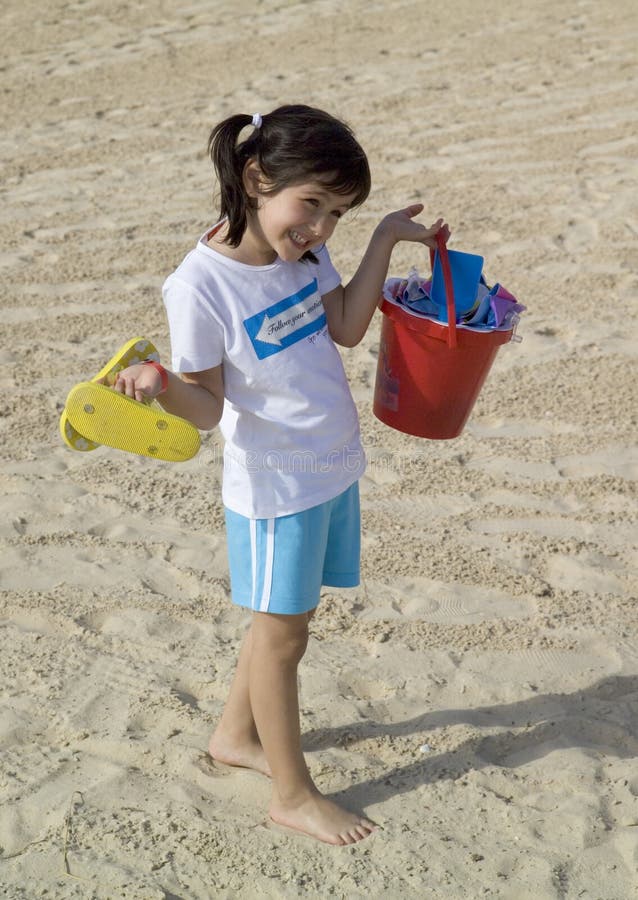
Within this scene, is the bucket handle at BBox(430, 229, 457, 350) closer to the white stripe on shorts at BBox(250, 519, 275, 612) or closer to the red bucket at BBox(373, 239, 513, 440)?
the red bucket at BBox(373, 239, 513, 440)

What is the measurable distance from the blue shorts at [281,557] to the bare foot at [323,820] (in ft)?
1.47

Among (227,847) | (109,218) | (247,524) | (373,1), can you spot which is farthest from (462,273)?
(373,1)

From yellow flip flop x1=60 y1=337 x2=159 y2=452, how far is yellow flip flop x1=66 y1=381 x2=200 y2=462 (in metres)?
0.03

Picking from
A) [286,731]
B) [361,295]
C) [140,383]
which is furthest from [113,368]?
[286,731]

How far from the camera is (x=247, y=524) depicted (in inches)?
86.0

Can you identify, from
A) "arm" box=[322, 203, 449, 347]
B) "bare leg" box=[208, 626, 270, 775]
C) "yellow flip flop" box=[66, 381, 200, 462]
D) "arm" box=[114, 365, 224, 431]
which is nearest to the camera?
"yellow flip flop" box=[66, 381, 200, 462]

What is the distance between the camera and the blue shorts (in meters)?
2.15

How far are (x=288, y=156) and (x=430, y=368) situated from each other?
61cm

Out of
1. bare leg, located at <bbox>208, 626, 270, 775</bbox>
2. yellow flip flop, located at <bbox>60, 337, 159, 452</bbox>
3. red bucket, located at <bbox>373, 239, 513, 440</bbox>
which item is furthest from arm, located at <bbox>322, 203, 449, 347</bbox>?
bare leg, located at <bbox>208, 626, 270, 775</bbox>

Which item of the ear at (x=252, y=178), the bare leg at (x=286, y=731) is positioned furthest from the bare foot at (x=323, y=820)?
the ear at (x=252, y=178)

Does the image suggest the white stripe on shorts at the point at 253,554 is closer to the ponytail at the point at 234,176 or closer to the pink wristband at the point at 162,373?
the pink wristband at the point at 162,373

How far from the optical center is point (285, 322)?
2.10 metres

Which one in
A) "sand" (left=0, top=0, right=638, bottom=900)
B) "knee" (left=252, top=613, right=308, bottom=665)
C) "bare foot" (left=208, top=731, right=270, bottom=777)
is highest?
"knee" (left=252, top=613, right=308, bottom=665)

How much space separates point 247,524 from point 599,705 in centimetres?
107
